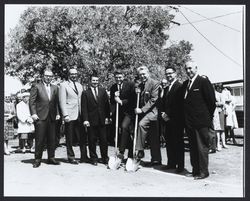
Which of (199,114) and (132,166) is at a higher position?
(199,114)

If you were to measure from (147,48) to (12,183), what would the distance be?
403 inches

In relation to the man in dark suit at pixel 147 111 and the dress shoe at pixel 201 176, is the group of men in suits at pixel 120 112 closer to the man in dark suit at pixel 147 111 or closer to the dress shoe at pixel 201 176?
the man in dark suit at pixel 147 111

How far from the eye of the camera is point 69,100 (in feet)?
27.3

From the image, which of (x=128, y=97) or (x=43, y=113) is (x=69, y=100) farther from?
(x=128, y=97)

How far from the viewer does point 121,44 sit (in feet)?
47.9

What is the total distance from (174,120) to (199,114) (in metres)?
0.76

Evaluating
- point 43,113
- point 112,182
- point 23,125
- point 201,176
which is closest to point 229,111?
point 201,176

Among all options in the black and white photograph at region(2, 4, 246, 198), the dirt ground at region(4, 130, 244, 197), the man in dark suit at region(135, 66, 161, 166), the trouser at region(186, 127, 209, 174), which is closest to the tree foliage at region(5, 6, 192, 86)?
the black and white photograph at region(2, 4, 246, 198)

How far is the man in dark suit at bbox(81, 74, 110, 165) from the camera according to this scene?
8213mm

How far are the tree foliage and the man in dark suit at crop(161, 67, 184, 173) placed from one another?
652 centimetres

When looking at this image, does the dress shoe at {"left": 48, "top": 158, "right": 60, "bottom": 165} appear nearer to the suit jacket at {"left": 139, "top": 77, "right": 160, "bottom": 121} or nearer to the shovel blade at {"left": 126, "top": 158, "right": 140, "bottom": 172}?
the shovel blade at {"left": 126, "top": 158, "right": 140, "bottom": 172}

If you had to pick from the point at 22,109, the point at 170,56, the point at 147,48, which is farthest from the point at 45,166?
the point at 170,56

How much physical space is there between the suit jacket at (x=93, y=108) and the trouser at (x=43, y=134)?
2.28ft

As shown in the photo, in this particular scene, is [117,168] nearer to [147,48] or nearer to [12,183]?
[12,183]
